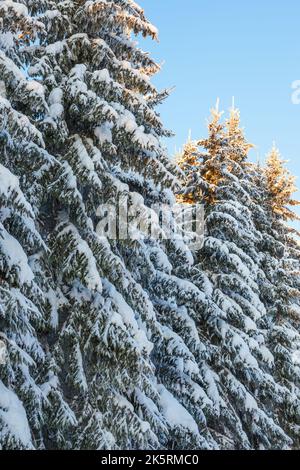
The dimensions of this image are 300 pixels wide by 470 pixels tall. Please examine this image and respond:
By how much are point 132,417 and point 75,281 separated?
311 centimetres

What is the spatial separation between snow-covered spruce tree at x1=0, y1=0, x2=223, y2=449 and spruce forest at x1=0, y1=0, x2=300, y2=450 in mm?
32

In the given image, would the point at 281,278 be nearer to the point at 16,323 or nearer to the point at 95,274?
the point at 95,274

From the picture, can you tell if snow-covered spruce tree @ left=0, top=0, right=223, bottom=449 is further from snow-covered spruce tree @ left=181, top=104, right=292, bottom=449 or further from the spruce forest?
snow-covered spruce tree @ left=181, top=104, right=292, bottom=449

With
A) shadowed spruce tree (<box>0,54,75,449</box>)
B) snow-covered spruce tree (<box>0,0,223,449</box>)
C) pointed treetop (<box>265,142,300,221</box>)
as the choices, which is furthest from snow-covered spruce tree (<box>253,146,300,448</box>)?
shadowed spruce tree (<box>0,54,75,449</box>)

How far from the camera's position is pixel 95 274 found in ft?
31.3

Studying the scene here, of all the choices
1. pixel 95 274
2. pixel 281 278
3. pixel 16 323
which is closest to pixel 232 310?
pixel 281 278

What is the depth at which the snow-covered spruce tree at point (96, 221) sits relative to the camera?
9.70 m

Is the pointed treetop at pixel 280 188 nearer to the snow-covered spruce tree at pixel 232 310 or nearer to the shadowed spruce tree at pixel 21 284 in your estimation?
the snow-covered spruce tree at pixel 232 310

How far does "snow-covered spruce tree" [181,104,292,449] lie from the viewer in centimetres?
1551

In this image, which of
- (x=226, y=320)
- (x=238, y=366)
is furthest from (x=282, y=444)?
(x=226, y=320)

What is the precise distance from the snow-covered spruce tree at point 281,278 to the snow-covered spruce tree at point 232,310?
3.41 feet

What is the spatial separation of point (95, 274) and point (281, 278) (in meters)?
13.7

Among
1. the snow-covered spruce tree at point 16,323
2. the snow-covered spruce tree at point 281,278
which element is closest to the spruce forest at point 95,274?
the snow-covered spruce tree at point 16,323

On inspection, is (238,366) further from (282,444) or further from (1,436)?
(1,436)
